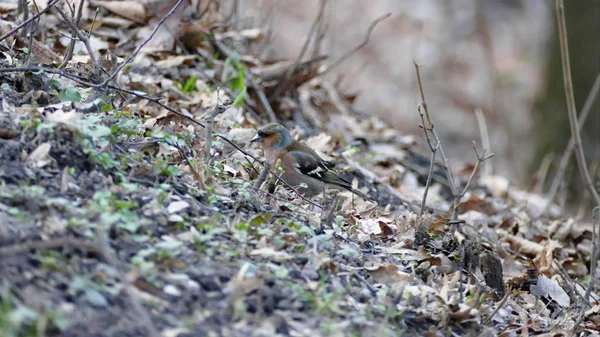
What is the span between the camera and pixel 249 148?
630cm

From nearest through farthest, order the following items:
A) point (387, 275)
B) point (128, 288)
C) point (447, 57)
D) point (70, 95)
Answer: point (128, 288) < point (387, 275) < point (70, 95) < point (447, 57)

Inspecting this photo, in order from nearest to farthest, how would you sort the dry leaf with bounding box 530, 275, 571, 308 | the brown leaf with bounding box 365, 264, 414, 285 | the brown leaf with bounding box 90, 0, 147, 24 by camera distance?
the brown leaf with bounding box 365, 264, 414, 285 → the dry leaf with bounding box 530, 275, 571, 308 → the brown leaf with bounding box 90, 0, 147, 24

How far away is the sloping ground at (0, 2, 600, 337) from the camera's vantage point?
323cm

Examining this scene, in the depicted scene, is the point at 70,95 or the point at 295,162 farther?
the point at 295,162

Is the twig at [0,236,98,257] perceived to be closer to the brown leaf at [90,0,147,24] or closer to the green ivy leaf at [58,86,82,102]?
the green ivy leaf at [58,86,82,102]

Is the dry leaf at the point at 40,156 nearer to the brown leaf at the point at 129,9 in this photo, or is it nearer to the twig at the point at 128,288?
the twig at the point at 128,288

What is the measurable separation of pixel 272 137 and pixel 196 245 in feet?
7.50

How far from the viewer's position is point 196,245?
3756 mm

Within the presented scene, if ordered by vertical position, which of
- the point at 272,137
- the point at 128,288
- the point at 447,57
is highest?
the point at 447,57

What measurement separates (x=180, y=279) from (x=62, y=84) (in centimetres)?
202

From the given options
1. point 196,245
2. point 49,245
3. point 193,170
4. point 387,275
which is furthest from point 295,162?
point 49,245

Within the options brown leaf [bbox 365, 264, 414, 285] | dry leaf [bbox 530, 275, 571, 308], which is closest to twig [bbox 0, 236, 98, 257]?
brown leaf [bbox 365, 264, 414, 285]

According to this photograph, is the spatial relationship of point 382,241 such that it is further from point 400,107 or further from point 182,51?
point 400,107

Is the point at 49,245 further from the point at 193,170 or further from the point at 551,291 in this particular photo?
the point at 551,291
